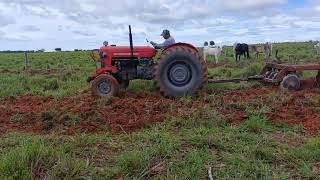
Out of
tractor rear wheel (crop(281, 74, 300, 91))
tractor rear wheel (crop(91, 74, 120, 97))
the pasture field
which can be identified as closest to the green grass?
the pasture field

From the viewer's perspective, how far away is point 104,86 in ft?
34.4

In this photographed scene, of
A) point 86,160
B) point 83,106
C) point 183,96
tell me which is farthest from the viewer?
point 183,96

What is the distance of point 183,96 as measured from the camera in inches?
408

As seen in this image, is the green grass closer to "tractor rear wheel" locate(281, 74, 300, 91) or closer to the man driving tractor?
"tractor rear wheel" locate(281, 74, 300, 91)

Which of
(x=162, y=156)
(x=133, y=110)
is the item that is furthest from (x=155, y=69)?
(x=162, y=156)

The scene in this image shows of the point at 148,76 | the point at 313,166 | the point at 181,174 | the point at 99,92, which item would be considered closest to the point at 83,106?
the point at 99,92

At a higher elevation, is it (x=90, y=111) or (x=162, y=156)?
(x=90, y=111)

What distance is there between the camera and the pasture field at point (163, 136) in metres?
5.25

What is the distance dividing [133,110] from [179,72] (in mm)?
2273

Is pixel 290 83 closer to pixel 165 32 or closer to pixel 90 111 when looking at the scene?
pixel 165 32

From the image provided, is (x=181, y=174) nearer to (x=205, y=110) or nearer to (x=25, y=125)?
(x=205, y=110)

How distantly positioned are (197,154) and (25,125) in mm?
3688

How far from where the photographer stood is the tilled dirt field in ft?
25.2

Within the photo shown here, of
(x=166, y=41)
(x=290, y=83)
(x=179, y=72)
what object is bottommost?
(x=290, y=83)
